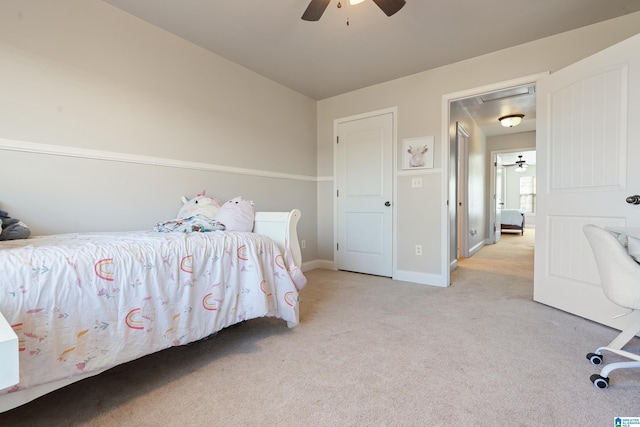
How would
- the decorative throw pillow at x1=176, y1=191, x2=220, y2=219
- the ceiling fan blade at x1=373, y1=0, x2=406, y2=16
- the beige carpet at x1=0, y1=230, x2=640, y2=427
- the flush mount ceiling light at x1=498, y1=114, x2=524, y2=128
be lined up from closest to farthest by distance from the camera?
1. the beige carpet at x1=0, y1=230, x2=640, y2=427
2. the ceiling fan blade at x1=373, y1=0, x2=406, y2=16
3. the decorative throw pillow at x1=176, y1=191, x2=220, y2=219
4. the flush mount ceiling light at x1=498, y1=114, x2=524, y2=128

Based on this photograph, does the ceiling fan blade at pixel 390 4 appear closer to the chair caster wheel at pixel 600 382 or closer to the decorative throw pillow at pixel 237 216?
the decorative throw pillow at pixel 237 216

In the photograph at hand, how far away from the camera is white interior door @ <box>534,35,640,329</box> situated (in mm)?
1976

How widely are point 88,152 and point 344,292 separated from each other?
234 centimetres

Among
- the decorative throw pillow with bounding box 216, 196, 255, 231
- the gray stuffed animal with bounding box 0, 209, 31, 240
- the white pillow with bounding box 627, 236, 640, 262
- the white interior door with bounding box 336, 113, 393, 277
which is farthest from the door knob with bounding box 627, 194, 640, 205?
the gray stuffed animal with bounding box 0, 209, 31, 240

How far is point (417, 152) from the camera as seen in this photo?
333 cm

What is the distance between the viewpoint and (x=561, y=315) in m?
2.32

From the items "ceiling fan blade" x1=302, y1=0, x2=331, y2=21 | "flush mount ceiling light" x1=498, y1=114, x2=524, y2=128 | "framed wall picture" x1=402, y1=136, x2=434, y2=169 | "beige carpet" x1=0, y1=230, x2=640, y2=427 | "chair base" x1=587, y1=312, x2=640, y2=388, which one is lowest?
"beige carpet" x1=0, y1=230, x2=640, y2=427

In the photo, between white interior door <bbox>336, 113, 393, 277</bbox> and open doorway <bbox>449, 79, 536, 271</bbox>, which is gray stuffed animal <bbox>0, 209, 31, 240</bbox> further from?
open doorway <bbox>449, 79, 536, 271</bbox>

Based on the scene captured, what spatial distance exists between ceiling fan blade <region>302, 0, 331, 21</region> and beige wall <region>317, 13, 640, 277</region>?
71.7 inches

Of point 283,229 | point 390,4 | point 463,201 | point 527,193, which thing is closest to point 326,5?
point 390,4

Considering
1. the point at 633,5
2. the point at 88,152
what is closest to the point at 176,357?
the point at 88,152

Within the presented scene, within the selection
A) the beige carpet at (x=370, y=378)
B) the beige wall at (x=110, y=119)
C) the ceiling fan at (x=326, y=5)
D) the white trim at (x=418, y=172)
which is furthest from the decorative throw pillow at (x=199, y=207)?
the white trim at (x=418, y=172)

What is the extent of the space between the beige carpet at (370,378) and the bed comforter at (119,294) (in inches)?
8.8

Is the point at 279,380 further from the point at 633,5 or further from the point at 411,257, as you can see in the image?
the point at 633,5
